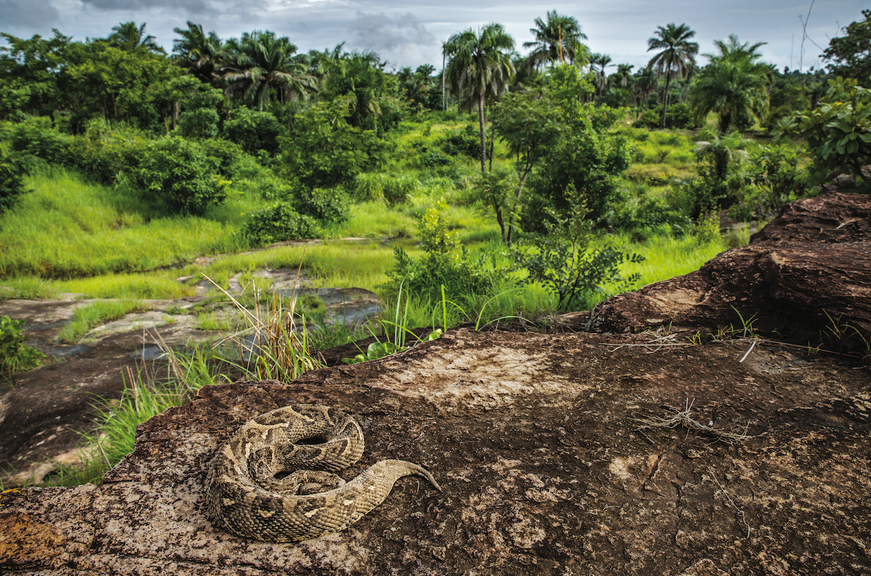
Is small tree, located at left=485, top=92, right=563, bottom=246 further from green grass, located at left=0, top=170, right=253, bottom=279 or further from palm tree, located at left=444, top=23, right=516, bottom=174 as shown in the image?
palm tree, located at left=444, top=23, right=516, bottom=174

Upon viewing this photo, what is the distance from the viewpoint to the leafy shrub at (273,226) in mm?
15508

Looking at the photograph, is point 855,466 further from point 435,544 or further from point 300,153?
point 300,153

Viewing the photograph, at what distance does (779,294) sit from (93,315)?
382 inches

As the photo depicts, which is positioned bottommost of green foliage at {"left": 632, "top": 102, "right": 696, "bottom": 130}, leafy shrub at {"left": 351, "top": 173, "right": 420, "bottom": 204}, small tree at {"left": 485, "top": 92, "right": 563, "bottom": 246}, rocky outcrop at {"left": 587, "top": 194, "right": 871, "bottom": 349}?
rocky outcrop at {"left": 587, "top": 194, "right": 871, "bottom": 349}

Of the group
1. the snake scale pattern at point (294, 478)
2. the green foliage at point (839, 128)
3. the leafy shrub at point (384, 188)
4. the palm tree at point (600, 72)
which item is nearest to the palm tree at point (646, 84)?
the palm tree at point (600, 72)

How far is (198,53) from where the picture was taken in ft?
119

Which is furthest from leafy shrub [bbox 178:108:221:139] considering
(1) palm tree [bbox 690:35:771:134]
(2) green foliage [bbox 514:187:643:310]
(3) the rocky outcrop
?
(1) palm tree [bbox 690:35:771:134]

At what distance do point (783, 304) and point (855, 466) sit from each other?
174 centimetres

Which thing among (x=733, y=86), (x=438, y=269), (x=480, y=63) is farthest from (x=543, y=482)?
(x=733, y=86)

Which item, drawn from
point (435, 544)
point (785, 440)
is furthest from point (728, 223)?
point (435, 544)

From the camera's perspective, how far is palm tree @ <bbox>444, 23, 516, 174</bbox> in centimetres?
2781

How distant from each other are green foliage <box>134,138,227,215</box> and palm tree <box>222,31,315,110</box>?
20.8m

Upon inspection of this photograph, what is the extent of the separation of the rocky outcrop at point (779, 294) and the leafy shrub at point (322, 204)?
47.4 ft

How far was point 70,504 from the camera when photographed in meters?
2.21
